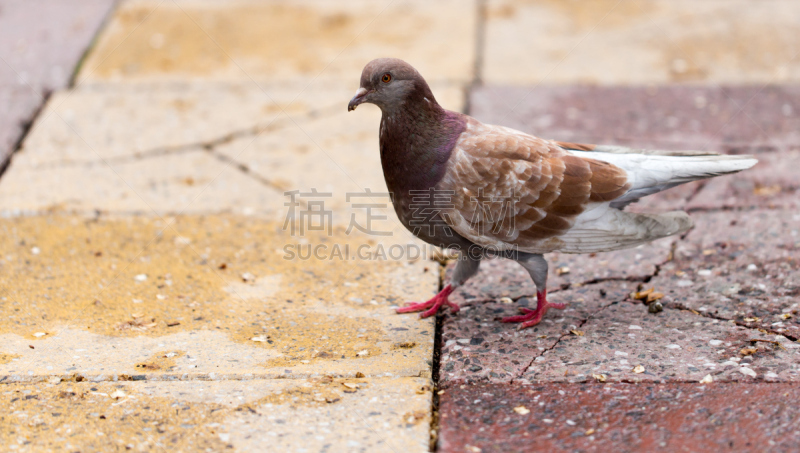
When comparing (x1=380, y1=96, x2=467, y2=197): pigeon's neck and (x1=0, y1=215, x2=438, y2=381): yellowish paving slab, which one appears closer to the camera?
(x1=0, y1=215, x2=438, y2=381): yellowish paving slab

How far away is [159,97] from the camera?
5.68 m

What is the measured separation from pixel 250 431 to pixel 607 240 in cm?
168

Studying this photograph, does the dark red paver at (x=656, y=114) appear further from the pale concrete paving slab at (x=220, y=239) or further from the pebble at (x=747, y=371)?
the pebble at (x=747, y=371)

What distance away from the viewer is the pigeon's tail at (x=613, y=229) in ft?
10.3

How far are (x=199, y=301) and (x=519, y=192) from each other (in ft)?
5.30

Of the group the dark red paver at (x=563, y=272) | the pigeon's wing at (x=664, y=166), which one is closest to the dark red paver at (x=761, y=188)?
the dark red paver at (x=563, y=272)

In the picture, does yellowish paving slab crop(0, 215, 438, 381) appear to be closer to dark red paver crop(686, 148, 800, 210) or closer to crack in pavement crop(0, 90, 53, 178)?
crack in pavement crop(0, 90, 53, 178)

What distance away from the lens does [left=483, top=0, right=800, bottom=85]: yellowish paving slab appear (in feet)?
19.4

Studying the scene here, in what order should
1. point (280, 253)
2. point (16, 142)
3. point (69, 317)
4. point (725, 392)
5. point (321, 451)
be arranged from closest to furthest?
point (321, 451), point (725, 392), point (69, 317), point (280, 253), point (16, 142)

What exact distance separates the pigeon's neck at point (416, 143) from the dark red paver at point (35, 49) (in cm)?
305

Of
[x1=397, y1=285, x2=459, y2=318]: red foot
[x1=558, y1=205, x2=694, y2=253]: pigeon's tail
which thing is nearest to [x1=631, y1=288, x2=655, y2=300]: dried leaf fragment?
[x1=558, y1=205, x2=694, y2=253]: pigeon's tail

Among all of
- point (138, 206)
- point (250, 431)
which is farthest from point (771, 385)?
point (138, 206)

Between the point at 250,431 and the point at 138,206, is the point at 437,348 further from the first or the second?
the point at 138,206

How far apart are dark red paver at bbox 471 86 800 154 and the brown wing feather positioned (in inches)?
75.6
